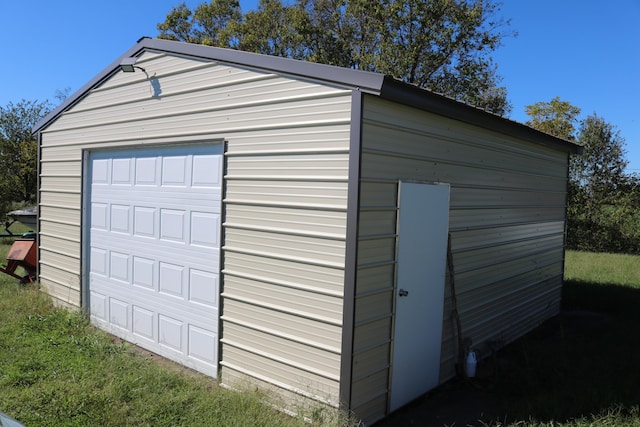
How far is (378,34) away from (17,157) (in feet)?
48.9

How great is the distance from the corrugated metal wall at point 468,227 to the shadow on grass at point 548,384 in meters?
0.30

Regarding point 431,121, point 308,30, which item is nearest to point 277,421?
point 431,121

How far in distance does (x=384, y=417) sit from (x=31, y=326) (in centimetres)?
465

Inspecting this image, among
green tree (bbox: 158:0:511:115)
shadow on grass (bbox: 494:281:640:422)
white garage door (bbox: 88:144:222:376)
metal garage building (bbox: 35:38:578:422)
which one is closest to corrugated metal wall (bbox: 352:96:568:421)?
metal garage building (bbox: 35:38:578:422)

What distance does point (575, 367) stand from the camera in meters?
5.21

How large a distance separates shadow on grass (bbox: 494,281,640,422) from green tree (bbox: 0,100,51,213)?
17.6 meters

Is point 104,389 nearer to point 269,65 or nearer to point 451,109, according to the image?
point 269,65

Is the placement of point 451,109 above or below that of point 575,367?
above

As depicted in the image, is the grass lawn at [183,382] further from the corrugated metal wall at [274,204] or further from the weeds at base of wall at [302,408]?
the corrugated metal wall at [274,204]

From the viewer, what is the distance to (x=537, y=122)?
67.7ft

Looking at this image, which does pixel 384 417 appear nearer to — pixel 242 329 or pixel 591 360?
pixel 242 329

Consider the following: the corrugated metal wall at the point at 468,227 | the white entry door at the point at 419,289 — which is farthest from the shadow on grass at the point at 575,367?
the white entry door at the point at 419,289

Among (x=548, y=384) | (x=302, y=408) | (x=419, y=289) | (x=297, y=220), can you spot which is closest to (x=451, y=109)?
(x=419, y=289)

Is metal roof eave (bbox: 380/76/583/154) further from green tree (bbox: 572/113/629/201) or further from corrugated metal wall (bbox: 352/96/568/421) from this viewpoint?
green tree (bbox: 572/113/629/201)
